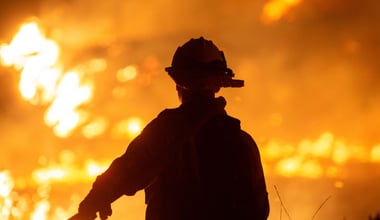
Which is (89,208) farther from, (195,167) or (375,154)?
(375,154)

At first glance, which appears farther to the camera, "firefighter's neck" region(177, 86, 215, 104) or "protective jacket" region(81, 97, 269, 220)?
"firefighter's neck" region(177, 86, 215, 104)

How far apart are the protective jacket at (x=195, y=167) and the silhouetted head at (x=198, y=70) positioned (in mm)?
180

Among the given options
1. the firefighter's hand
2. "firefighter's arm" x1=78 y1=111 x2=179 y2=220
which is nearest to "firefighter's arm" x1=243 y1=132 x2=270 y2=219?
"firefighter's arm" x1=78 y1=111 x2=179 y2=220

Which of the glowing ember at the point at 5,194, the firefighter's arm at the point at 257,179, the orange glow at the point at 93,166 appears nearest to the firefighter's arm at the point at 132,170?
the firefighter's arm at the point at 257,179

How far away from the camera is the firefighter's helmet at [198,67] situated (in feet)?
26.4

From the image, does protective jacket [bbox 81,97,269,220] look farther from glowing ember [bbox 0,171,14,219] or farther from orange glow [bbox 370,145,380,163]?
orange glow [bbox 370,145,380,163]

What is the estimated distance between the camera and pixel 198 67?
8.08 meters

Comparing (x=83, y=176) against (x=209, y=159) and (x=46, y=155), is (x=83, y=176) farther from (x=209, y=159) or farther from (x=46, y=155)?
(x=209, y=159)

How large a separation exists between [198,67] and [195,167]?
0.74 m

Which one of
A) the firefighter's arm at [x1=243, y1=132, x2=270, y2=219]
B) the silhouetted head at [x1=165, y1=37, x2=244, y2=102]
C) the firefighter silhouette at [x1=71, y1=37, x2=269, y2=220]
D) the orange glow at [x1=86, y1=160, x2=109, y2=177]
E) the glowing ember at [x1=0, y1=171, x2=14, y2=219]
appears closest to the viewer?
the firefighter silhouette at [x1=71, y1=37, x2=269, y2=220]

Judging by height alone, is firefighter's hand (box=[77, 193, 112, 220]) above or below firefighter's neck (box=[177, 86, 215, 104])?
below

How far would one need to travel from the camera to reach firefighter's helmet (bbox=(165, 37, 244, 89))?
8055 millimetres

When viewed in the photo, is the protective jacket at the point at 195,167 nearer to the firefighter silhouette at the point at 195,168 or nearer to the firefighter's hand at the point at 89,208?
the firefighter silhouette at the point at 195,168

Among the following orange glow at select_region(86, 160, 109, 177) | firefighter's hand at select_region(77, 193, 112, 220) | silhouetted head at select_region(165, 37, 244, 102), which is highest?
orange glow at select_region(86, 160, 109, 177)
